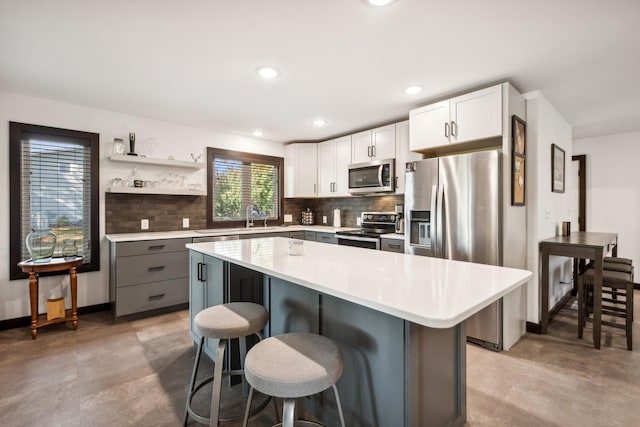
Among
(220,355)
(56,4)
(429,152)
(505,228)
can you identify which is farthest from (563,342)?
(56,4)

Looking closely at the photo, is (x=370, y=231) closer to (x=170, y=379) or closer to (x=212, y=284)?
(x=212, y=284)

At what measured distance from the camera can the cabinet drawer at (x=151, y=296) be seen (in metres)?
3.15

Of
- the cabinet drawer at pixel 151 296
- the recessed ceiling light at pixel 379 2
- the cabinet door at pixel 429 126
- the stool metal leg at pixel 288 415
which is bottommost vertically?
the cabinet drawer at pixel 151 296

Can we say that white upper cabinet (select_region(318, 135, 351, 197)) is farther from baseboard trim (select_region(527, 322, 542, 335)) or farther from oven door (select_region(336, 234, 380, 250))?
baseboard trim (select_region(527, 322, 542, 335))

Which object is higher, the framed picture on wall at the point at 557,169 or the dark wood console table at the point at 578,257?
the framed picture on wall at the point at 557,169

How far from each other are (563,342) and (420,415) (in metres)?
2.26

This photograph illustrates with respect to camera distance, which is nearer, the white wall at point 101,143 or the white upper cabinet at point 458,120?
the white upper cabinet at point 458,120

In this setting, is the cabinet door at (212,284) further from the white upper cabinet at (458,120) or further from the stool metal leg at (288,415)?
the white upper cabinet at (458,120)

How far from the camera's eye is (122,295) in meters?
3.14

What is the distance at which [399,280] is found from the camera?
1289mm

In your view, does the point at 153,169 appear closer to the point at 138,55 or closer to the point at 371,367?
the point at 138,55

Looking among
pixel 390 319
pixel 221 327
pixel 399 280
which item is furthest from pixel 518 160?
pixel 221 327

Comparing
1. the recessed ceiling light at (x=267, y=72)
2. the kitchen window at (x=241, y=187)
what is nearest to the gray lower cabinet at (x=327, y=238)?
the kitchen window at (x=241, y=187)

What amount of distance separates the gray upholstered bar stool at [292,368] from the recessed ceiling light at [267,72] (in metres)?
2.06
